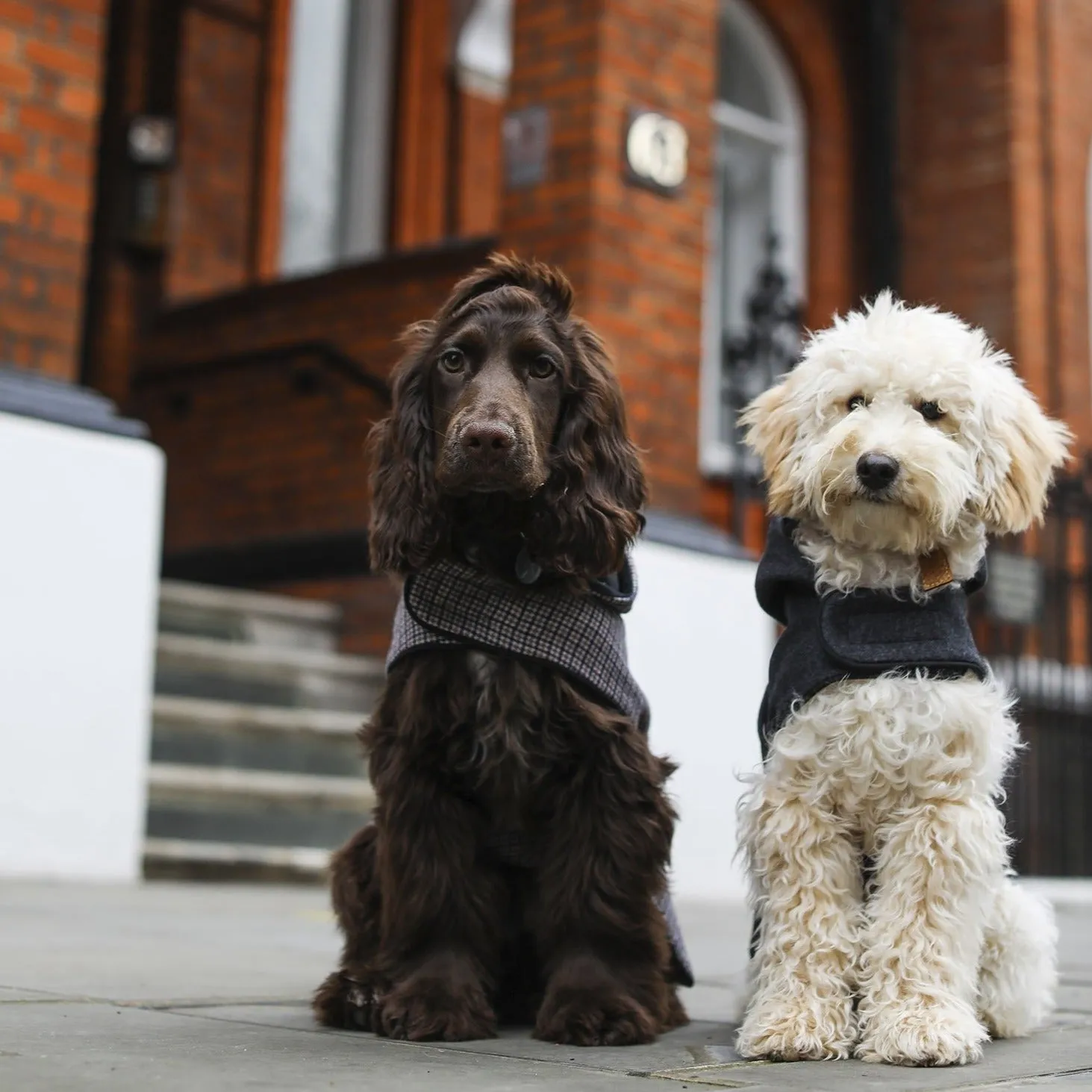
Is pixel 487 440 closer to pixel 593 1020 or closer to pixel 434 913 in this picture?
pixel 434 913

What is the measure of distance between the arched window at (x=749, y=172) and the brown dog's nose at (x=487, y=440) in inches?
361

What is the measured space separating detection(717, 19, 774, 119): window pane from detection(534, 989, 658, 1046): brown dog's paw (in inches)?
400

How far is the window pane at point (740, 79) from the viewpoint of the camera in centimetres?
1241

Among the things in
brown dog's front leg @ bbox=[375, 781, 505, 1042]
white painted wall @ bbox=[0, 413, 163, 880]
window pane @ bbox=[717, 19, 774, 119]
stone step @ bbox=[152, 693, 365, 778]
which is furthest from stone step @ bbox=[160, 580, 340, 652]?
window pane @ bbox=[717, 19, 774, 119]

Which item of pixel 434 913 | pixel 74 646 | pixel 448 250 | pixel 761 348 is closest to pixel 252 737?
pixel 74 646

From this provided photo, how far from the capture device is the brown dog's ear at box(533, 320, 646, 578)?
3154 mm

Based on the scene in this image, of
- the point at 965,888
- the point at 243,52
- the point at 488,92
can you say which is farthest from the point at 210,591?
the point at 965,888

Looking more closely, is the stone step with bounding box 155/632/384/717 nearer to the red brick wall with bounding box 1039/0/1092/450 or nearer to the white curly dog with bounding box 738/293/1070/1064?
the white curly dog with bounding box 738/293/1070/1064

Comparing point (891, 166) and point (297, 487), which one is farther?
point (891, 166)

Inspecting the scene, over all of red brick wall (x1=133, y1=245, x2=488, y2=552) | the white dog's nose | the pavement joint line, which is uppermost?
red brick wall (x1=133, y1=245, x2=488, y2=552)

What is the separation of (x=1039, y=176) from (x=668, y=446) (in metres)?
5.20

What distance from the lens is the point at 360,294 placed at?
9336mm

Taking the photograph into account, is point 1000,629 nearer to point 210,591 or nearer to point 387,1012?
point 210,591

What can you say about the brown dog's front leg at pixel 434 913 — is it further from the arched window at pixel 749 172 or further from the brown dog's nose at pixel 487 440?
→ the arched window at pixel 749 172
